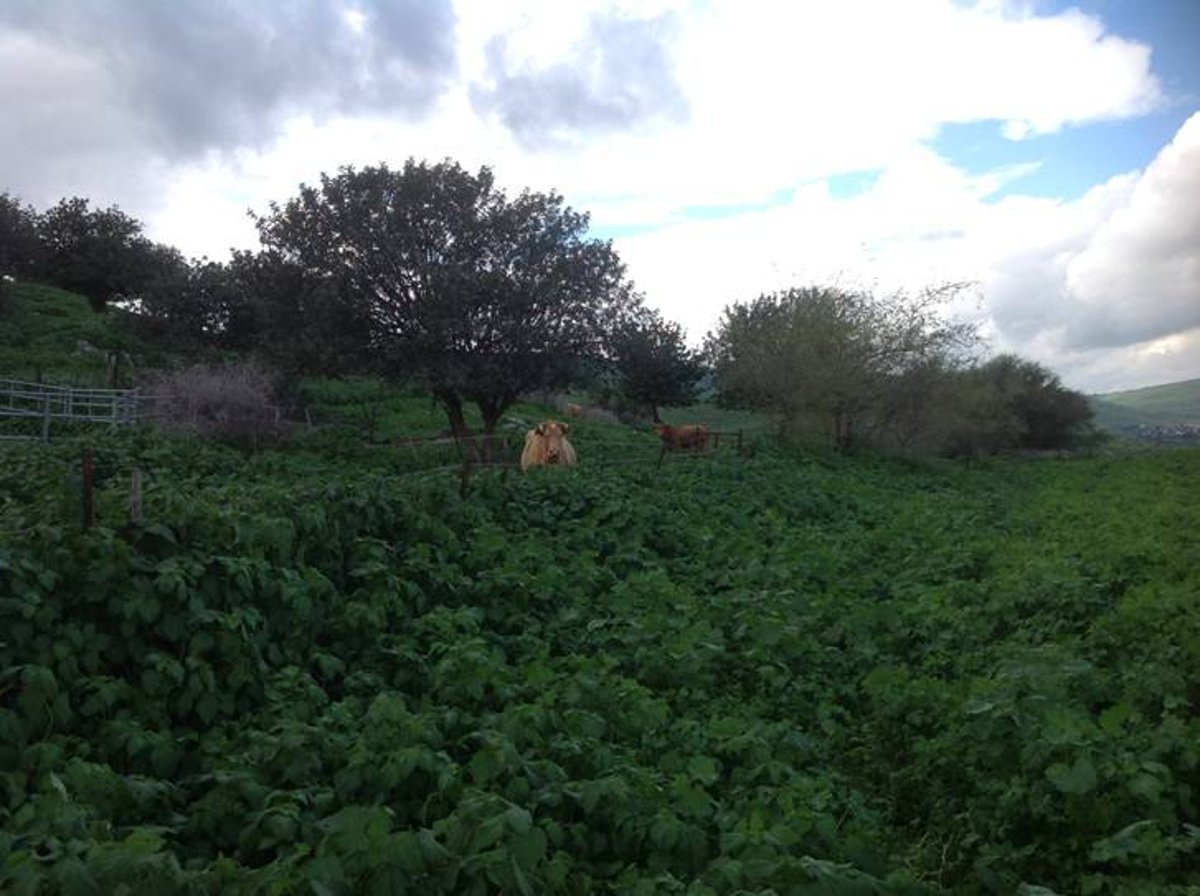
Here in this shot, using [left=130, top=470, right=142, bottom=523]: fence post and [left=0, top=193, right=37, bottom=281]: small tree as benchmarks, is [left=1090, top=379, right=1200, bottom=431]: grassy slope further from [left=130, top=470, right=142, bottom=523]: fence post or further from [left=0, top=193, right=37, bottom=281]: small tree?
[left=0, top=193, right=37, bottom=281]: small tree

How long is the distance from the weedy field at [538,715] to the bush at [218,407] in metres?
12.2

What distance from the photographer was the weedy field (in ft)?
12.2

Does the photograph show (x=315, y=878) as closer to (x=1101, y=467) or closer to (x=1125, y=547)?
(x=1125, y=547)

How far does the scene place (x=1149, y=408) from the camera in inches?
2420

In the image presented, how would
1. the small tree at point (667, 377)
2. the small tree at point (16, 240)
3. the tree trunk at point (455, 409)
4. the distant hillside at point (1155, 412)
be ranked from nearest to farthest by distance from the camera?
the tree trunk at point (455, 409)
the distant hillside at point (1155, 412)
the small tree at point (16, 240)
the small tree at point (667, 377)

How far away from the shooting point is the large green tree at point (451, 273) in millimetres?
23328

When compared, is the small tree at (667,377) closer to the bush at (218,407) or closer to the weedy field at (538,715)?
the bush at (218,407)

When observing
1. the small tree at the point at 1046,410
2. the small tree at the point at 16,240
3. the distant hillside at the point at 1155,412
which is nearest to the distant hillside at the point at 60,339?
the small tree at the point at 16,240

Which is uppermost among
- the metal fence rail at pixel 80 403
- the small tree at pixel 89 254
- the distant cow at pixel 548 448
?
the small tree at pixel 89 254

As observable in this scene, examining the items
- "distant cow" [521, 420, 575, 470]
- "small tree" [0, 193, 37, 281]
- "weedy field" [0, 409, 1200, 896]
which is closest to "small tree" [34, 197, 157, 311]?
"small tree" [0, 193, 37, 281]

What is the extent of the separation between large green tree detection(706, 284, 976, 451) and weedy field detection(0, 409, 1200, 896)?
2473 cm

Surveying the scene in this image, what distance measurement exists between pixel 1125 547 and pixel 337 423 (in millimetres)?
24277

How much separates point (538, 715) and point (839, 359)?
3086 cm

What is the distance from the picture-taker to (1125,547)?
11.1 meters
